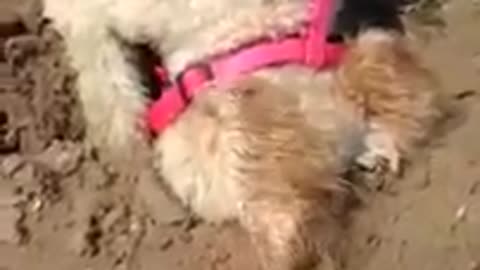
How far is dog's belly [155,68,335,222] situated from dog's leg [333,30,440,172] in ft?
0.09

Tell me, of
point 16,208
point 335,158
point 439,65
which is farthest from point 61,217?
point 439,65

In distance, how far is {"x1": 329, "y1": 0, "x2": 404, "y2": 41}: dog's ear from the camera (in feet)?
4.88

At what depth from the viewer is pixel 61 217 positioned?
4.80 ft

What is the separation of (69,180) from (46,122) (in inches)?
3.6

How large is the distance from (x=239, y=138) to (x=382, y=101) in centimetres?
16

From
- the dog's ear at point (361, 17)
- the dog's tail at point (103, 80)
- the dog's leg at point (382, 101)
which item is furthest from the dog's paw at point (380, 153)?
the dog's tail at point (103, 80)

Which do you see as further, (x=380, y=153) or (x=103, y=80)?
(x=103, y=80)

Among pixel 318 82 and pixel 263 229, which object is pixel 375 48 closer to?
pixel 318 82

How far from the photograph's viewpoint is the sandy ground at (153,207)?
4.65ft

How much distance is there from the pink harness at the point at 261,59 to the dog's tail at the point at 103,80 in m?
0.05

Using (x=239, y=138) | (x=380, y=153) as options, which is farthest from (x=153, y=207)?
(x=380, y=153)

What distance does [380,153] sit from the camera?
4.76ft

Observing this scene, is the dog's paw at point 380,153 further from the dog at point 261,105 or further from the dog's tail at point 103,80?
the dog's tail at point 103,80

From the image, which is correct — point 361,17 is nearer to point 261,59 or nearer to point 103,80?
point 261,59
